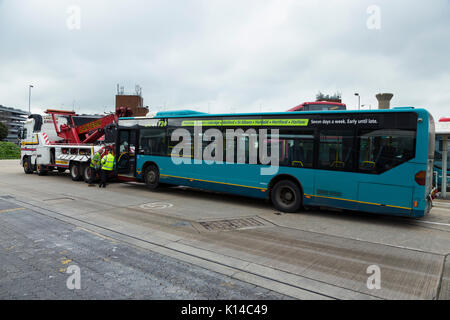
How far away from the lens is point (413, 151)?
22.8ft

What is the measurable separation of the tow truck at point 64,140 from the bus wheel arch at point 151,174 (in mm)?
2804

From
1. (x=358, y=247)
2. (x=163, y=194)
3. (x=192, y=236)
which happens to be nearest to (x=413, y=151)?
(x=358, y=247)

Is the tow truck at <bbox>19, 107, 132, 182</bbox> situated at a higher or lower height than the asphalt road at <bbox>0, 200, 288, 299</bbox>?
higher

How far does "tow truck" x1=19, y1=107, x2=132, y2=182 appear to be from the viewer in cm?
1448

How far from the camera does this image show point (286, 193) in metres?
8.84

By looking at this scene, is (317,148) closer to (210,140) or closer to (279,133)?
(279,133)

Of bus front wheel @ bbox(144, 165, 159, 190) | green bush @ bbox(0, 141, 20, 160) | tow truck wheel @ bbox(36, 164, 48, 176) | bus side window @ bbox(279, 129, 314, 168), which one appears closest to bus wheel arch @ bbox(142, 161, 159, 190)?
bus front wheel @ bbox(144, 165, 159, 190)

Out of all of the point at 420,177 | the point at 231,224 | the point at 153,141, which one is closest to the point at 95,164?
the point at 153,141

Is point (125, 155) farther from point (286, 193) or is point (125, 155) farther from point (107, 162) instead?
point (286, 193)

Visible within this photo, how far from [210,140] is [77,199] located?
4.86 m

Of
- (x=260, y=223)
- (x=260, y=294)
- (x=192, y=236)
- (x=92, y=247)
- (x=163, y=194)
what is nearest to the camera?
(x=260, y=294)

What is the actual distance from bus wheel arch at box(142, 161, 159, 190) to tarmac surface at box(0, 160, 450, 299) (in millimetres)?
Result: 2793

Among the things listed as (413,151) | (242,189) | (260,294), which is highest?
(413,151)

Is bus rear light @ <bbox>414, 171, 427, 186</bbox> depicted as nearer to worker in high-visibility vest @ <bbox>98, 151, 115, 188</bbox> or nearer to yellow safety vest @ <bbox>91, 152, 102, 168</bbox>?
worker in high-visibility vest @ <bbox>98, 151, 115, 188</bbox>
